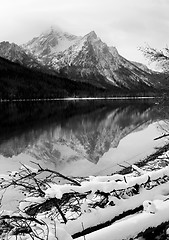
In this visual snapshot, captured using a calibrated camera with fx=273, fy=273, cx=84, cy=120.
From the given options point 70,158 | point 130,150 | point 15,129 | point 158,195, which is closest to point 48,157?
point 70,158

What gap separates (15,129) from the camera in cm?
3681

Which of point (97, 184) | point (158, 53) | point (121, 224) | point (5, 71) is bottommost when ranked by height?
point (121, 224)

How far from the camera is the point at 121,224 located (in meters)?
2.96

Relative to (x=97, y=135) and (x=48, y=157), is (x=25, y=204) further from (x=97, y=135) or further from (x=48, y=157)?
(x=97, y=135)

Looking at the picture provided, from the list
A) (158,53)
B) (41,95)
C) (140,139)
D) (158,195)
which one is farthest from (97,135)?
(41,95)

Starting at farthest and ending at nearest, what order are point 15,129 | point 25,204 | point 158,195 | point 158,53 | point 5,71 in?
point 5,71, point 15,129, point 158,53, point 158,195, point 25,204

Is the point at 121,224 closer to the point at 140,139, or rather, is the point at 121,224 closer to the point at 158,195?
the point at 158,195

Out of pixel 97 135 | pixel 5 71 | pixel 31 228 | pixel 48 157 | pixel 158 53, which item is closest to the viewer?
pixel 31 228

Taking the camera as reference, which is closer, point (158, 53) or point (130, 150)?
point (158, 53)

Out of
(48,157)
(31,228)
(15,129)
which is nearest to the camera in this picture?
(31,228)

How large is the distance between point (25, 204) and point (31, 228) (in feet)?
1.35

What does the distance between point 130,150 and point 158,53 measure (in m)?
11.5

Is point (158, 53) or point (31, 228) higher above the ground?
point (158, 53)

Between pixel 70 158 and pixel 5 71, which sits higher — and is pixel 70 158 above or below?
below
